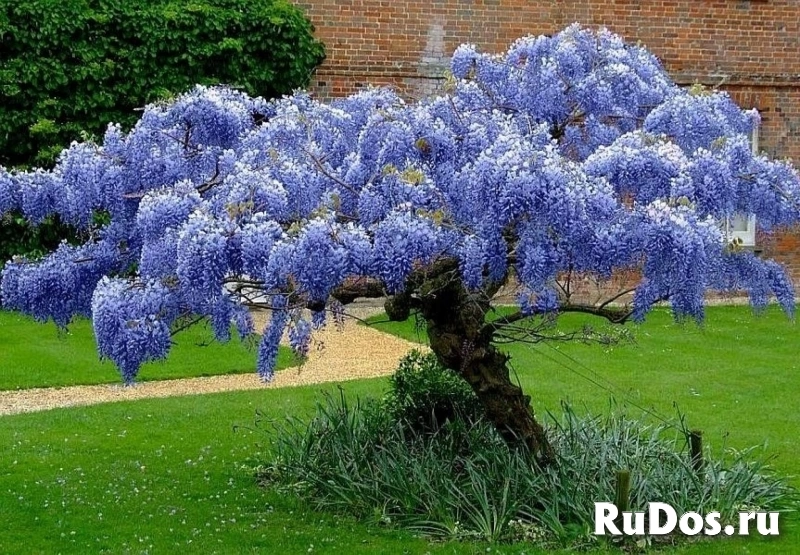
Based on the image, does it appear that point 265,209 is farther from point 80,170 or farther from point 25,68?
point 25,68

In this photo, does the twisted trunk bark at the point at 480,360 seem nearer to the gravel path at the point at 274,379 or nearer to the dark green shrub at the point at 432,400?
the dark green shrub at the point at 432,400

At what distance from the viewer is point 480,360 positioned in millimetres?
7992

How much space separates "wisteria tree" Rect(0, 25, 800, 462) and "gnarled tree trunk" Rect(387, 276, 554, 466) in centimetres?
2

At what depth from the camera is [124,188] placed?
739cm

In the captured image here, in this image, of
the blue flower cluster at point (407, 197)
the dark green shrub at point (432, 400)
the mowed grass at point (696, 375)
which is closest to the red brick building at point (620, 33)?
the mowed grass at point (696, 375)

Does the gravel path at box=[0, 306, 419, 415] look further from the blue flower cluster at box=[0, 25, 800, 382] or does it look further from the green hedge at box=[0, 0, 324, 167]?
the blue flower cluster at box=[0, 25, 800, 382]

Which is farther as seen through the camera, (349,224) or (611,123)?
(611,123)

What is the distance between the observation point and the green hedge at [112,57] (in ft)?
54.4

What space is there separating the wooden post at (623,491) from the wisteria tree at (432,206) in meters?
0.85

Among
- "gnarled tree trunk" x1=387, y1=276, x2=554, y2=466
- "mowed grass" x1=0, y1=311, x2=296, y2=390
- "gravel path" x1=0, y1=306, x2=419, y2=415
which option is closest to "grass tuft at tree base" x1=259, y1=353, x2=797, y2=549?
"gnarled tree trunk" x1=387, y1=276, x2=554, y2=466

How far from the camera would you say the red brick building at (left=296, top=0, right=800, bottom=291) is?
18125 millimetres

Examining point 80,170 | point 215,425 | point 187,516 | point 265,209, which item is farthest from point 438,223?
point 215,425

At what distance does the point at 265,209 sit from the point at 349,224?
51 centimetres

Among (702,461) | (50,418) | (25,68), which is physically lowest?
(50,418)
